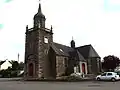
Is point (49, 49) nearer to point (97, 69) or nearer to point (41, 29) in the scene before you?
point (41, 29)

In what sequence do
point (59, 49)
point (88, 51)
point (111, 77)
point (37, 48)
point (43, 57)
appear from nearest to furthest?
point (111, 77), point (37, 48), point (43, 57), point (59, 49), point (88, 51)

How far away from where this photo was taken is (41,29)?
38.3 metres

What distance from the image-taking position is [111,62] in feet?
188

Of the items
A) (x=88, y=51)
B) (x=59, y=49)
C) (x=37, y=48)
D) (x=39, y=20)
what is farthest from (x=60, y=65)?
(x=88, y=51)

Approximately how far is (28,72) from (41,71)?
157 inches

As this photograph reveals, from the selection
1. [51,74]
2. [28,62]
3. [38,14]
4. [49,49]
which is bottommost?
[51,74]

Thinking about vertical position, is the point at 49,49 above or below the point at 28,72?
above

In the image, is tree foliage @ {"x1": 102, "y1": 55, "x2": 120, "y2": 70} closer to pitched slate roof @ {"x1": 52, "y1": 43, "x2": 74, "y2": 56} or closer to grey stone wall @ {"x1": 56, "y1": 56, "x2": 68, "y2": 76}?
pitched slate roof @ {"x1": 52, "y1": 43, "x2": 74, "y2": 56}

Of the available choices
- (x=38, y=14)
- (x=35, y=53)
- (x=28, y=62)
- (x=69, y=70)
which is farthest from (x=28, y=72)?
(x=38, y=14)

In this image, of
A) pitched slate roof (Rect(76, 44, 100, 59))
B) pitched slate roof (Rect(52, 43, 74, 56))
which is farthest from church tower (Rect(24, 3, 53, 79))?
pitched slate roof (Rect(76, 44, 100, 59))

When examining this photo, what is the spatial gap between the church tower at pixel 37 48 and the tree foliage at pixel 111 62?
25645mm

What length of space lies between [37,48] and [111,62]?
30.3m

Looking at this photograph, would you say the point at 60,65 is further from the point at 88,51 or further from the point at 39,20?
the point at 88,51

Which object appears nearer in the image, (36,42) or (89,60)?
(36,42)
